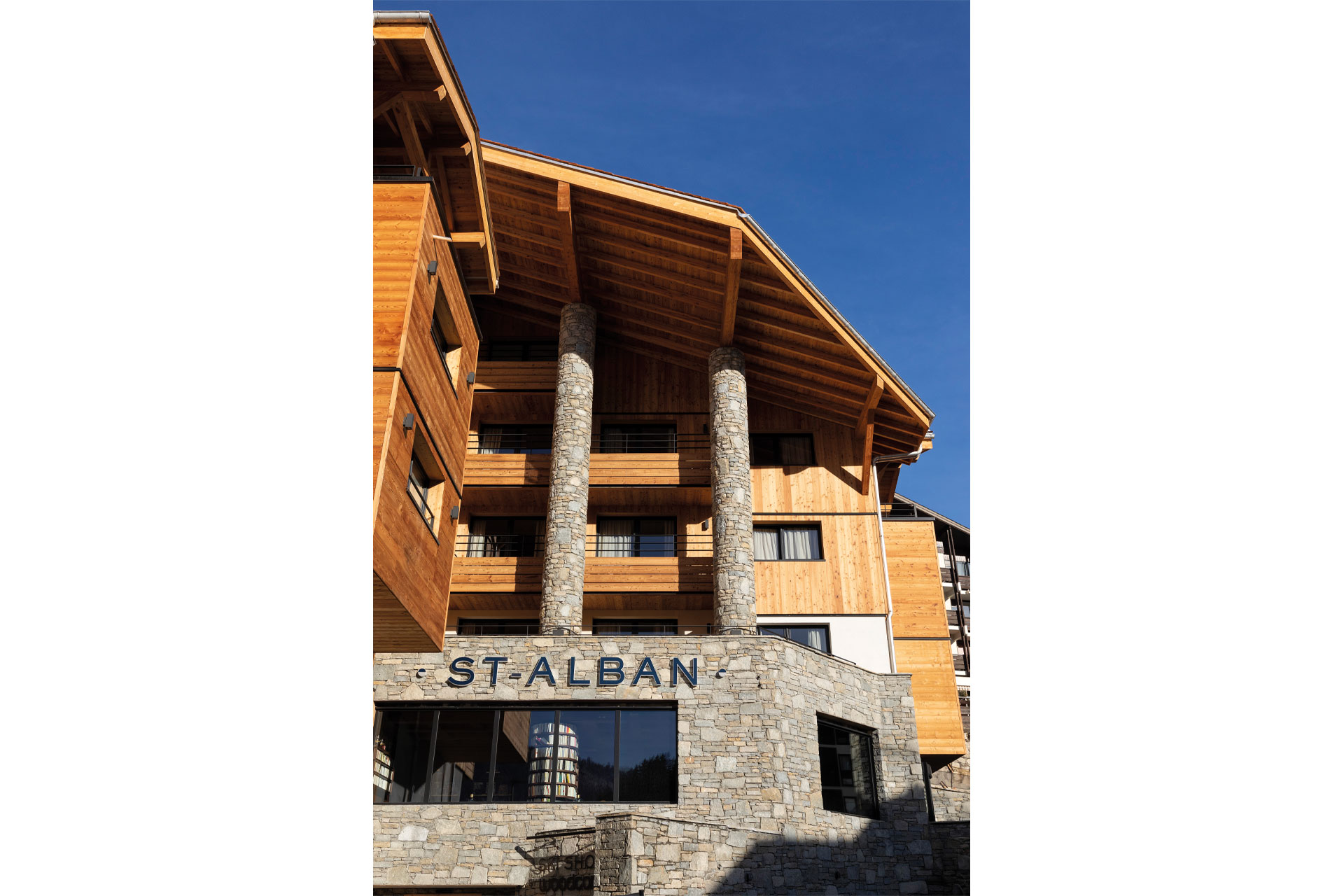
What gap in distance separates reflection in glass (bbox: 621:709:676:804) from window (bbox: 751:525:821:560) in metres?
6.76

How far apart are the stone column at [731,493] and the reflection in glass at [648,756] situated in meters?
3.16

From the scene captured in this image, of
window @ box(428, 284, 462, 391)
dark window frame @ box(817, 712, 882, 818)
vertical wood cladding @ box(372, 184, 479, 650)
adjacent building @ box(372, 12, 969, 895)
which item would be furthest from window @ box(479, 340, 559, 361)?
dark window frame @ box(817, 712, 882, 818)

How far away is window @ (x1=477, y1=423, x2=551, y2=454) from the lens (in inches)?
1006

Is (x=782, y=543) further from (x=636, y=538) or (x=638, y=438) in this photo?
(x=638, y=438)

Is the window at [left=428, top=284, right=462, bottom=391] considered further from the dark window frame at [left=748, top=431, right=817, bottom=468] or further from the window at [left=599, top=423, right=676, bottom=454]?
the dark window frame at [left=748, top=431, right=817, bottom=468]

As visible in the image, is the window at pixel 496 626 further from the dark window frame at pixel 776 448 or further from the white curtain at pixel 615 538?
the dark window frame at pixel 776 448

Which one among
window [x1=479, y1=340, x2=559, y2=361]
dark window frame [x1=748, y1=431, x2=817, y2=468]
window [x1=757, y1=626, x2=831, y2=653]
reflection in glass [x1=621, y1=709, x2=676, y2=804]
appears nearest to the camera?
reflection in glass [x1=621, y1=709, x2=676, y2=804]

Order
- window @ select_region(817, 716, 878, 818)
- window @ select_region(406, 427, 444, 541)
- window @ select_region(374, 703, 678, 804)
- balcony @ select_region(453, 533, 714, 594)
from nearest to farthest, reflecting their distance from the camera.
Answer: window @ select_region(406, 427, 444, 541)
window @ select_region(374, 703, 678, 804)
window @ select_region(817, 716, 878, 818)
balcony @ select_region(453, 533, 714, 594)

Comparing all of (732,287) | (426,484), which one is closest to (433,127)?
(426,484)
